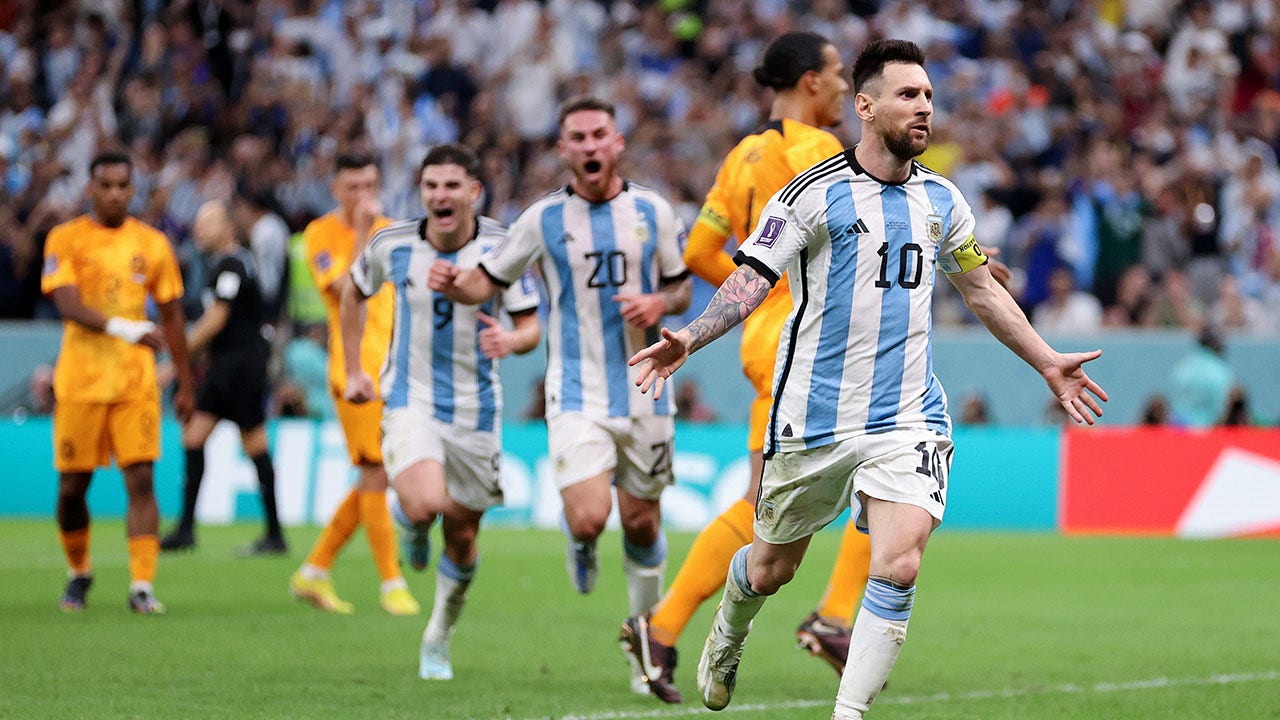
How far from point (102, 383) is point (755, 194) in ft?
14.7

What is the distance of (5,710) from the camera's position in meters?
6.38

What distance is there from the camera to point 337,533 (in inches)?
400

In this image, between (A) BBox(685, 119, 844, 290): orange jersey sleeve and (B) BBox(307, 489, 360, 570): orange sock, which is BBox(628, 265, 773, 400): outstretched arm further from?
(B) BBox(307, 489, 360, 570): orange sock

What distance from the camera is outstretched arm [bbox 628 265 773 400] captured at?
17.5 feet

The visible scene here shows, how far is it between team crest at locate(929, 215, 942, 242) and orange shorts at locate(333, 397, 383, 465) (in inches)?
200

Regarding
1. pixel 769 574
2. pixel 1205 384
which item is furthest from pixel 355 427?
pixel 1205 384

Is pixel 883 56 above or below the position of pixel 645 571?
above

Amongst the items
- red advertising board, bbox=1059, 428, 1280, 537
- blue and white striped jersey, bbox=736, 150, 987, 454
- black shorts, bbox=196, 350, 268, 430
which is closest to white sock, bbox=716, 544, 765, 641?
blue and white striped jersey, bbox=736, 150, 987, 454

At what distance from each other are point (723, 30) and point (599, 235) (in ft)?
47.2

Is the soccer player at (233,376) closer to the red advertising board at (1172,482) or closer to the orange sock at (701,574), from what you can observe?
the orange sock at (701,574)

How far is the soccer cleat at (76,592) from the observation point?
31.9ft

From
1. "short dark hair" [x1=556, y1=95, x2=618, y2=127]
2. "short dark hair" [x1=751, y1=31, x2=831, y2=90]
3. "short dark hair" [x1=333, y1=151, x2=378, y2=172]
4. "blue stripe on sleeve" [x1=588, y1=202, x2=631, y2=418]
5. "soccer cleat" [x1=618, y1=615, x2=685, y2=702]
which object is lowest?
"soccer cleat" [x1=618, y1=615, x2=685, y2=702]

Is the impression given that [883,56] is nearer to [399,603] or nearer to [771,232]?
[771,232]

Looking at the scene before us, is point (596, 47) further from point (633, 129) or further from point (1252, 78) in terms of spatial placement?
point (1252, 78)
